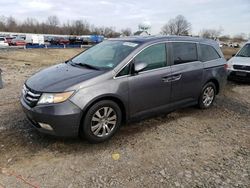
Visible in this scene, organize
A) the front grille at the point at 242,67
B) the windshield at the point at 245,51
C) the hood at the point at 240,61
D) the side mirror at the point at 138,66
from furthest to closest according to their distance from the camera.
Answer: the windshield at the point at 245,51 < the hood at the point at 240,61 < the front grille at the point at 242,67 < the side mirror at the point at 138,66

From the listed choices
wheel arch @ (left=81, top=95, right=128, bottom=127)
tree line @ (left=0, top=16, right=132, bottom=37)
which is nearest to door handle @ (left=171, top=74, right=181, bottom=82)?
wheel arch @ (left=81, top=95, right=128, bottom=127)

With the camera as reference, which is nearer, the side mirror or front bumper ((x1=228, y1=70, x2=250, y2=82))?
the side mirror

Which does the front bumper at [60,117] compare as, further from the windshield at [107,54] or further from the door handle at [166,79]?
the door handle at [166,79]

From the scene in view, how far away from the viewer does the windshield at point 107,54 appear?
4.44m

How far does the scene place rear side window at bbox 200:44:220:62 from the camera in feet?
18.9

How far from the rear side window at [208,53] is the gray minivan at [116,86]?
0.03 m

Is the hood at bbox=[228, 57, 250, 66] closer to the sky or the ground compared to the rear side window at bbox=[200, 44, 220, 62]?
closer to the ground

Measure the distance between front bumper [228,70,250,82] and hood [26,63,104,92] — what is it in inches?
284

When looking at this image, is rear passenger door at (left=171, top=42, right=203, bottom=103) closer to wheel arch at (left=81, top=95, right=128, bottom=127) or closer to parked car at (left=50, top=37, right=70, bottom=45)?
wheel arch at (left=81, top=95, right=128, bottom=127)

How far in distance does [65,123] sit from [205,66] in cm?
348

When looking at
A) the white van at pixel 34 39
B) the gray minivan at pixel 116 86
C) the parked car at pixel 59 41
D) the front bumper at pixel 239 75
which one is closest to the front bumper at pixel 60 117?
the gray minivan at pixel 116 86

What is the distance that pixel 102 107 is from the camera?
158 inches

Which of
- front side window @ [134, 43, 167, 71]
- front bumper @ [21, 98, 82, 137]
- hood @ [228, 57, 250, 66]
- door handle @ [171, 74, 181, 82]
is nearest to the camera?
front bumper @ [21, 98, 82, 137]

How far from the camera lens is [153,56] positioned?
4.75 m
